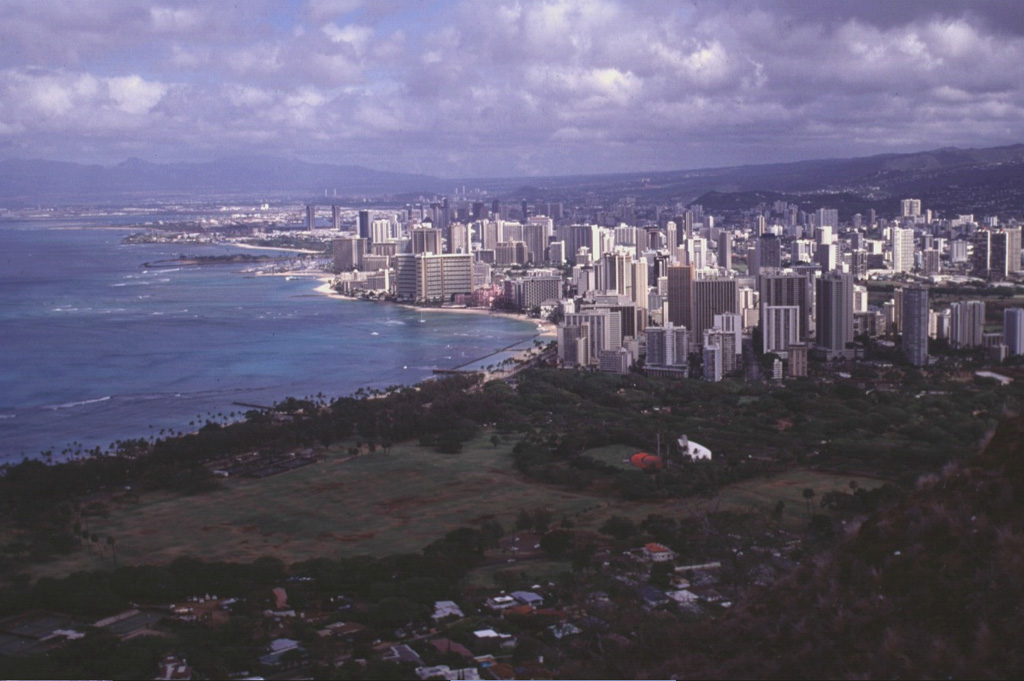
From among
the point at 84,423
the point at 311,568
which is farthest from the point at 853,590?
the point at 84,423

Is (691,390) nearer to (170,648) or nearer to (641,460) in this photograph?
(641,460)

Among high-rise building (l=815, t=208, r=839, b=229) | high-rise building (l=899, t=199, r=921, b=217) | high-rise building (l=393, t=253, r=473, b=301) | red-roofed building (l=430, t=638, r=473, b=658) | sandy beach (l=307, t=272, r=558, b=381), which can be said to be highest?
high-rise building (l=899, t=199, r=921, b=217)

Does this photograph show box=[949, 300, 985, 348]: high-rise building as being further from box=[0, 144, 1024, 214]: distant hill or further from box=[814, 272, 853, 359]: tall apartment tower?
box=[0, 144, 1024, 214]: distant hill

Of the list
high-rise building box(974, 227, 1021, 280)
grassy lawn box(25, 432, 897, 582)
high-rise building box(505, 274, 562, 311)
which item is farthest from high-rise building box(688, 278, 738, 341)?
grassy lawn box(25, 432, 897, 582)

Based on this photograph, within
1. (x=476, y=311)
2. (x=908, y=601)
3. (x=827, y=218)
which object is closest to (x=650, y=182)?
(x=827, y=218)

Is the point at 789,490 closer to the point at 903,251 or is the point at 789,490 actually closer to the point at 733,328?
the point at 733,328

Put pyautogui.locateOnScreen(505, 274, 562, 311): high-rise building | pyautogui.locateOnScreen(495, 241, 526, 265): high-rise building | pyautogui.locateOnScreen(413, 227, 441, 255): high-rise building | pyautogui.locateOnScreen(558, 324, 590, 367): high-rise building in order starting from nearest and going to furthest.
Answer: pyautogui.locateOnScreen(558, 324, 590, 367): high-rise building < pyautogui.locateOnScreen(505, 274, 562, 311): high-rise building < pyautogui.locateOnScreen(413, 227, 441, 255): high-rise building < pyautogui.locateOnScreen(495, 241, 526, 265): high-rise building
